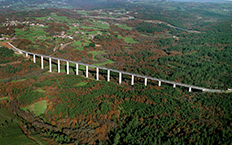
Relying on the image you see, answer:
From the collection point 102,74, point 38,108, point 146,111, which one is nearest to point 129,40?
point 102,74

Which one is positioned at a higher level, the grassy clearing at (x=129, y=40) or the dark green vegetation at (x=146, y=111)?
the grassy clearing at (x=129, y=40)

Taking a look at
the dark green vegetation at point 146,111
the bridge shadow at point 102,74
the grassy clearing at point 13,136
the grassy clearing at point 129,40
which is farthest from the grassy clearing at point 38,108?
the grassy clearing at point 129,40

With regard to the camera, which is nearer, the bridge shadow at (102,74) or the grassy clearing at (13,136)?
the grassy clearing at (13,136)

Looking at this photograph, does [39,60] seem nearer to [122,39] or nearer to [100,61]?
[100,61]

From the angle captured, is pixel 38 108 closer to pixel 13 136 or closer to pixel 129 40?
pixel 13 136

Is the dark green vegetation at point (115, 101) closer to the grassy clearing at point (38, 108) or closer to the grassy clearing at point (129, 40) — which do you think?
the grassy clearing at point (38, 108)

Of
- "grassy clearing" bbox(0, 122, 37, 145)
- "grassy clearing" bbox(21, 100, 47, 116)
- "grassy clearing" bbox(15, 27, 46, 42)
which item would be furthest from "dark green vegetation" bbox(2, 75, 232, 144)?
"grassy clearing" bbox(15, 27, 46, 42)

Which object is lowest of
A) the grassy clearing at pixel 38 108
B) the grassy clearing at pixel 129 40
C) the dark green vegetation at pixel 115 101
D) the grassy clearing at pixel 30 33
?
the grassy clearing at pixel 38 108

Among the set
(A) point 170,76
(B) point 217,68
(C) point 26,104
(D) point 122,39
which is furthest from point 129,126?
(D) point 122,39

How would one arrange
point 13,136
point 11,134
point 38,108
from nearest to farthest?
point 13,136, point 11,134, point 38,108
